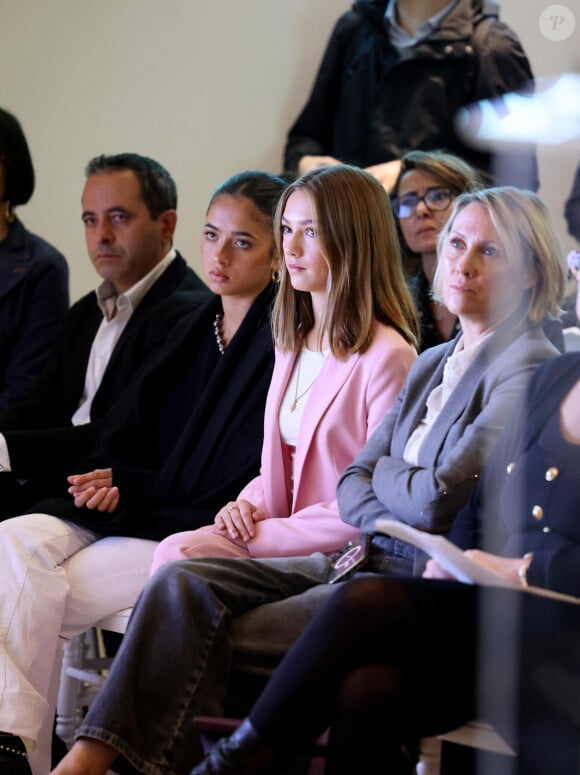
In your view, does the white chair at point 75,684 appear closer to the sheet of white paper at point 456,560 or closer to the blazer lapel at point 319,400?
the blazer lapel at point 319,400

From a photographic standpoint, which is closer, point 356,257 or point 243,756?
point 243,756

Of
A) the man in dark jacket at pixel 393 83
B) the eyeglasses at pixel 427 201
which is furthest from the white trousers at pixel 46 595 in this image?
the man in dark jacket at pixel 393 83

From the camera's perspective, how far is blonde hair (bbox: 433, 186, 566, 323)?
5.35 ft

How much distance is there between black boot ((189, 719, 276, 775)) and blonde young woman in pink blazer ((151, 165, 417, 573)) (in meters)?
0.56

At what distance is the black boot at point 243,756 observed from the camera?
4.43 feet

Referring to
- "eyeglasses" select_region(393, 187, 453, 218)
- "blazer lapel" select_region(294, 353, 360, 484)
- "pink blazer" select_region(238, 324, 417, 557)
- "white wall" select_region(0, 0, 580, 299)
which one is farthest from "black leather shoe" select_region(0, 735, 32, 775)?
"white wall" select_region(0, 0, 580, 299)

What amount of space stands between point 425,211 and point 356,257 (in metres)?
0.43

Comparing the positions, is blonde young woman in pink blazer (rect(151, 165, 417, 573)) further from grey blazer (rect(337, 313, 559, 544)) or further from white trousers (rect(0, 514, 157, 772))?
white trousers (rect(0, 514, 157, 772))

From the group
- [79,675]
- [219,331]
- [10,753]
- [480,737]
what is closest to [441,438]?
[480,737]

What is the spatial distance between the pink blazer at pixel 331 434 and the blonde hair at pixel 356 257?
3 centimetres

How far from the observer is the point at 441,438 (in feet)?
5.49

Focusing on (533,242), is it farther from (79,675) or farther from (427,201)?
(79,675)

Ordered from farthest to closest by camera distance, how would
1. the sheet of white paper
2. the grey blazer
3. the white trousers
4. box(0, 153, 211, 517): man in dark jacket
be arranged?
box(0, 153, 211, 517): man in dark jacket
the white trousers
the grey blazer
the sheet of white paper

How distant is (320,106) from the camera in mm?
2725
